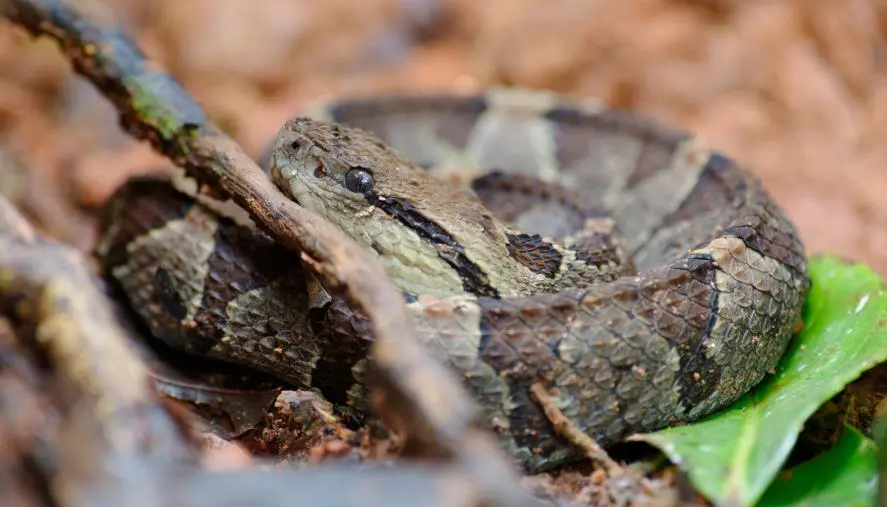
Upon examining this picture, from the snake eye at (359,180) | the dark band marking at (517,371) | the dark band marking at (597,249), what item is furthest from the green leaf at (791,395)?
the snake eye at (359,180)

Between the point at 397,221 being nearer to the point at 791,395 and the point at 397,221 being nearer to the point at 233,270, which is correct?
the point at 233,270

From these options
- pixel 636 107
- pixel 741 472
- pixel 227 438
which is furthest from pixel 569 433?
pixel 636 107

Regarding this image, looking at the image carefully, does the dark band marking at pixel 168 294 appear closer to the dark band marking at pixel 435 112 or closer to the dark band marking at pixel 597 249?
the dark band marking at pixel 597 249

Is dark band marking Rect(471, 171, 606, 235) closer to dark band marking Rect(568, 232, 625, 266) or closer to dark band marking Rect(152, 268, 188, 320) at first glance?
dark band marking Rect(568, 232, 625, 266)

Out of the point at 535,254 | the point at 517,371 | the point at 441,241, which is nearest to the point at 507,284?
the point at 535,254

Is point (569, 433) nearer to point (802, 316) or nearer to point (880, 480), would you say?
point (880, 480)
